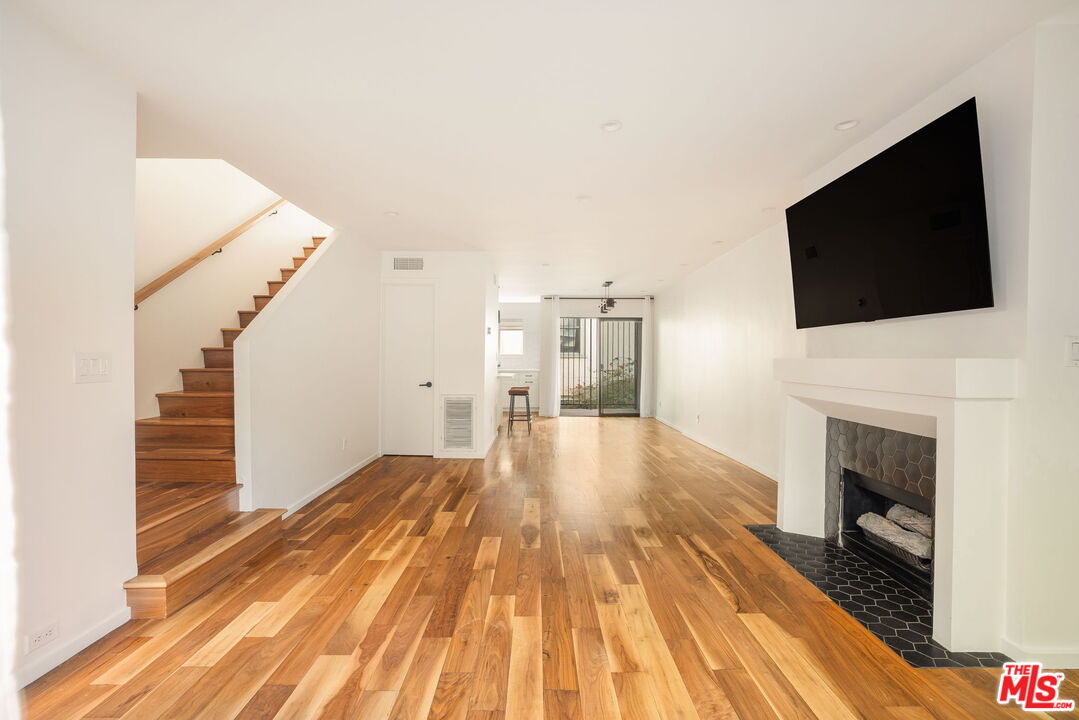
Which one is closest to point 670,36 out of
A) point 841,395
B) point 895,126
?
point 895,126

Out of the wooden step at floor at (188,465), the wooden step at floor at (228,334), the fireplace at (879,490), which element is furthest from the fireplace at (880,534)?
the wooden step at floor at (228,334)

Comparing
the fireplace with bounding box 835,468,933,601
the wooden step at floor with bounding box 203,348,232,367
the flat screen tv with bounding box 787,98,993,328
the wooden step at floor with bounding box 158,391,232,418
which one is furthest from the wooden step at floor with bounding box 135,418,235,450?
the fireplace with bounding box 835,468,933,601

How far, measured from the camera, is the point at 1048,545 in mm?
1838

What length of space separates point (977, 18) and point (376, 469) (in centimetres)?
536

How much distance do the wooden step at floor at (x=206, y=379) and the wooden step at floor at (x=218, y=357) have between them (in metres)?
0.24

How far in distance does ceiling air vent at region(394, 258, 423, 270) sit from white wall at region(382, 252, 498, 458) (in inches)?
1.9

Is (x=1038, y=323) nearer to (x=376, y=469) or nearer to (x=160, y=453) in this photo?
(x=160, y=453)

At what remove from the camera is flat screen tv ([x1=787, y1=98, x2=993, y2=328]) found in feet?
6.22

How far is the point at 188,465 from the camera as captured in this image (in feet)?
10.6

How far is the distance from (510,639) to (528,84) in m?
2.47

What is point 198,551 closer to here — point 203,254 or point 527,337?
point 203,254

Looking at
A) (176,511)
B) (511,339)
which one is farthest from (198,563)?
(511,339)

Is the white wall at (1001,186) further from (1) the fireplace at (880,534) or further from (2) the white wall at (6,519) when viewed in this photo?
(2) the white wall at (6,519)

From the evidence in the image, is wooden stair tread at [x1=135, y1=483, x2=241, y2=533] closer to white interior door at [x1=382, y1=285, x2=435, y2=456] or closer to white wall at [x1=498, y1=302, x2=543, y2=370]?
white interior door at [x1=382, y1=285, x2=435, y2=456]
